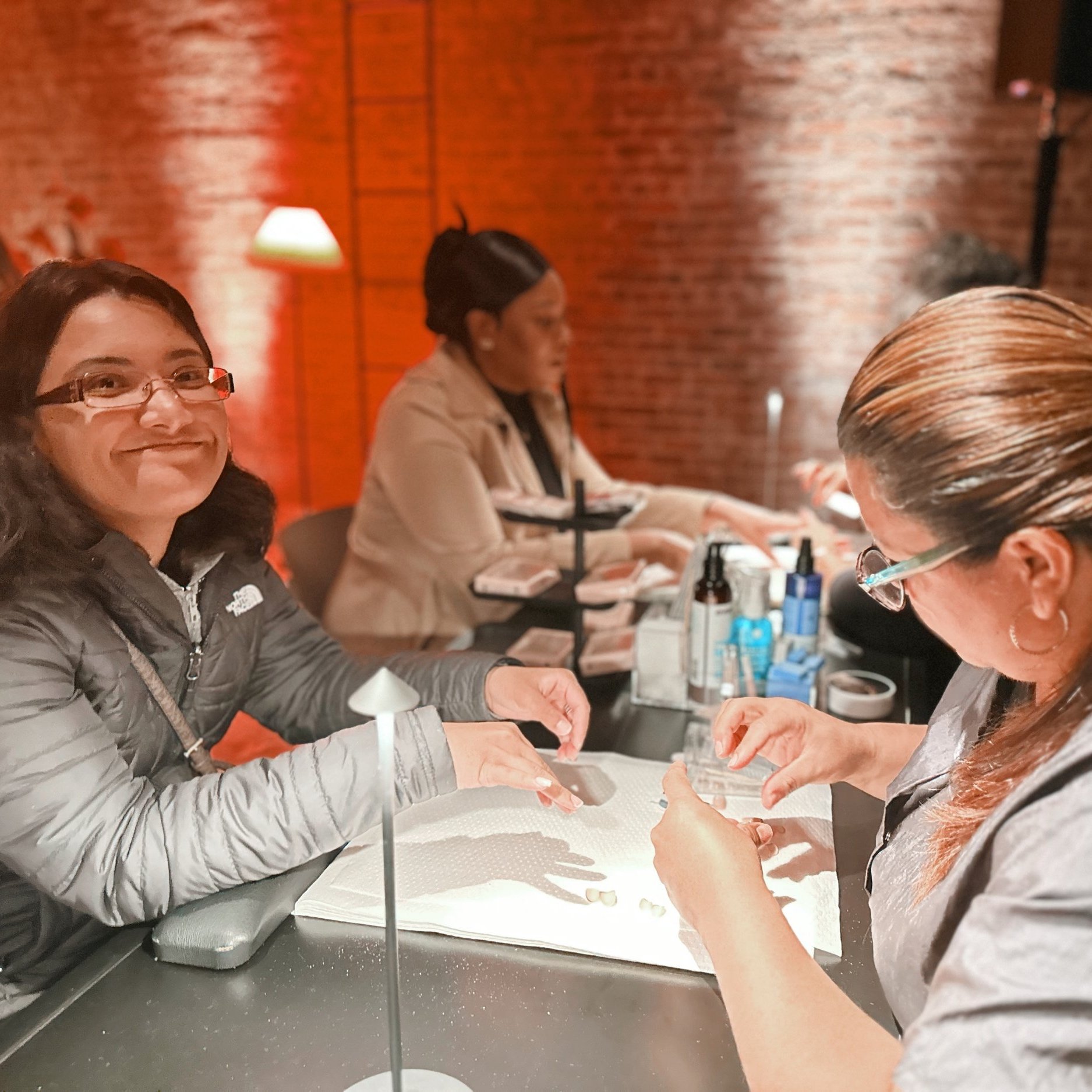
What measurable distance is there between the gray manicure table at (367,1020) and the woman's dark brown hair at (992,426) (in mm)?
308

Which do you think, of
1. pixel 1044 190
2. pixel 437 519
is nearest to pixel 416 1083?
A: pixel 437 519

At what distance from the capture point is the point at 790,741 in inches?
45.4

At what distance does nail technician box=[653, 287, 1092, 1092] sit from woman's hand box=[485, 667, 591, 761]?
40 cm

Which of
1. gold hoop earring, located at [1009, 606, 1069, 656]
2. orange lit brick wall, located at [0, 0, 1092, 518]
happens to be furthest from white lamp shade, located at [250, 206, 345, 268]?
gold hoop earring, located at [1009, 606, 1069, 656]

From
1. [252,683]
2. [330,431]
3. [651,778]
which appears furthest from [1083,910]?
[330,431]

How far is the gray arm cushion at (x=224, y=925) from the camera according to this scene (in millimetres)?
980

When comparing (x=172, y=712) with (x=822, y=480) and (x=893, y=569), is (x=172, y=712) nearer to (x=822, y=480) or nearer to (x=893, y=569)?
(x=893, y=569)

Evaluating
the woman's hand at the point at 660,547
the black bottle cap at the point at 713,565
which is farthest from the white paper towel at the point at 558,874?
the woman's hand at the point at 660,547

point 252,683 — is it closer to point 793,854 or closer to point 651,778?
point 651,778

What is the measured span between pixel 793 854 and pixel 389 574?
1.48 metres

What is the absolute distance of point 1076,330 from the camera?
2.37 feet

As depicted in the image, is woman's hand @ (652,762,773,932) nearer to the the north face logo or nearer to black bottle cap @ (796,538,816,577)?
the the north face logo

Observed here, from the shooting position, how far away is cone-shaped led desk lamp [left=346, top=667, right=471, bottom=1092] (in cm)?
65

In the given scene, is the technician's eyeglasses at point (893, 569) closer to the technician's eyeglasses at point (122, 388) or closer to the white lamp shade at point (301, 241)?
the technician's eyeglasses at point (122, 388)
